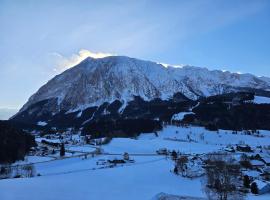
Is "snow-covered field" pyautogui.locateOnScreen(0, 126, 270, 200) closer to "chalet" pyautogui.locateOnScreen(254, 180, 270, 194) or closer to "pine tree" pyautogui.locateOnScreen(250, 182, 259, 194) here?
"pine tree" pyautogui.locateOnScreen(250, 182, 259, 194)

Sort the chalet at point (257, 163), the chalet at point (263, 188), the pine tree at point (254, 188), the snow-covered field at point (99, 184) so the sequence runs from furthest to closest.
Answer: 1. the chalet at point (257, 163)
2. the chalet at point (263, 188)
3. the pine tree at point (254, 188)
4. the snow-covered field at point (99, 184)

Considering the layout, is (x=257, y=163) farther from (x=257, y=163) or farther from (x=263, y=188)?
(x=263, y=188)

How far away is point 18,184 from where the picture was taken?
79.9 metres

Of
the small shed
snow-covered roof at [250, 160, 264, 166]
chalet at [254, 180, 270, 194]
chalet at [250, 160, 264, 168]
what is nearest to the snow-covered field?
chalet at [254, 180, 270, 194]

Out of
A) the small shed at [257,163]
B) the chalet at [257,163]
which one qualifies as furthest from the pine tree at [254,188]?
the small shed at [257,163]

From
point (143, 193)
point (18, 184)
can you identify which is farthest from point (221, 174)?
point (18, 184)

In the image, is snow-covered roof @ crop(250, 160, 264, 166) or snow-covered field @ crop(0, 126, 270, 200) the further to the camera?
snow-covered roof @ crop(250, 160, 264, 166)

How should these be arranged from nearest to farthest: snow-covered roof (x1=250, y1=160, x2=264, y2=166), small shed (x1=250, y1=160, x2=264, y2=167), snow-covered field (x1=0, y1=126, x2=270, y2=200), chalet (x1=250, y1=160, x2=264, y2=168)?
snow-covered field (x1=0, y1=126, x2=270, y2=200) < chalet (x1=250, y1=160, x2=264, y2=168) < small shed (x1=250, y1=160, x2=264, y2=167) < snow-covered roof (x1=250, y1=160, x2=264, y2=166)

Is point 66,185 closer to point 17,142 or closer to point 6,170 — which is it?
point 6,170

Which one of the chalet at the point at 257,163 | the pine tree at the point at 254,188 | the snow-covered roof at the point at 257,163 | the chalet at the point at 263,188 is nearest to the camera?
the pine tree at the point at 254,188

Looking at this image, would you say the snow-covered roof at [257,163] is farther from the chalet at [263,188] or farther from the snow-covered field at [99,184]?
the chalet at [263,188]

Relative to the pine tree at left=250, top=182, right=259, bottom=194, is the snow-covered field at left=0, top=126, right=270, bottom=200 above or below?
above

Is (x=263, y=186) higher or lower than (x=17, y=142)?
lower

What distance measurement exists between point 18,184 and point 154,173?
44.3 metres
